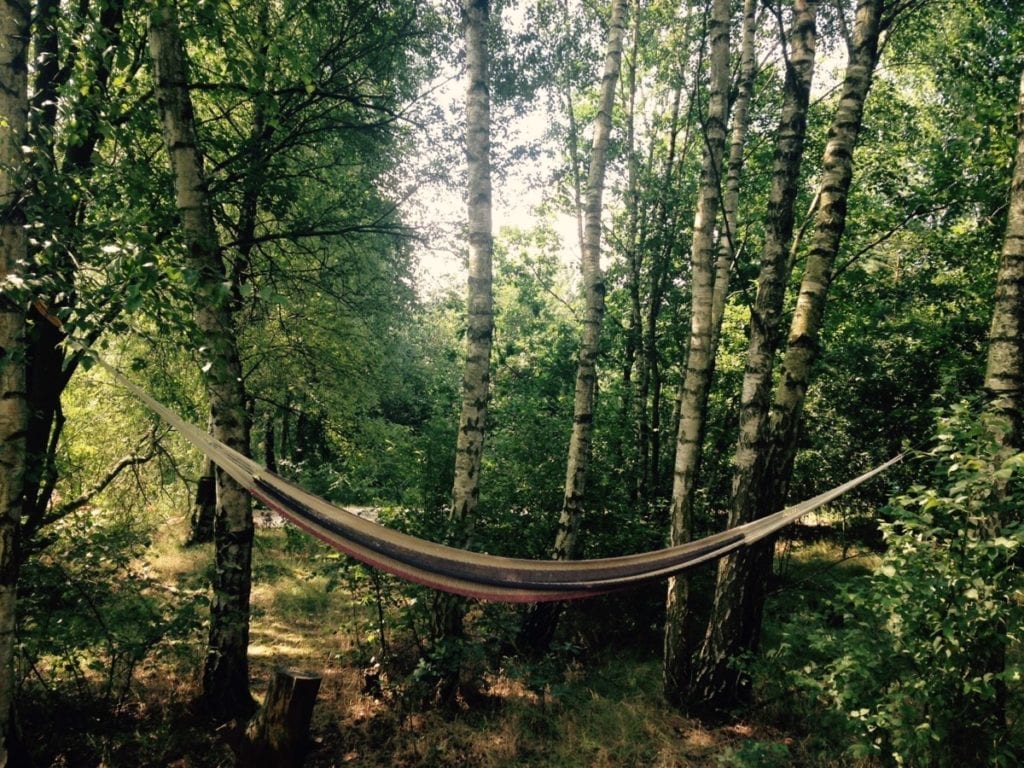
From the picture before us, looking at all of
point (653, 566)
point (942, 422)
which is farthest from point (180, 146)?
point (942, 422)

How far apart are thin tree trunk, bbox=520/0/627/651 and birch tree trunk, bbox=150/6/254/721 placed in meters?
2.23

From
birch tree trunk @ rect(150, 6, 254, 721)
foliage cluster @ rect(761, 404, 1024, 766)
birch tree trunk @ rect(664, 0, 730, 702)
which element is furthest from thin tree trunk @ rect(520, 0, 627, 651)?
foliage cluster @ rect(761, 404, 1024, 766)

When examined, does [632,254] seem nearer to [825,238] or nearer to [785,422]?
[825,238]

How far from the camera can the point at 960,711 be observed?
2000 mm

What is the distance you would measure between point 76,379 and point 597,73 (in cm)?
779

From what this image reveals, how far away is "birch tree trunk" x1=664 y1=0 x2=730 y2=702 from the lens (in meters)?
3.65

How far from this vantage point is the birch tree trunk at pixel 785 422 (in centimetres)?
305

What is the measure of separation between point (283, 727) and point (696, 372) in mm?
3179

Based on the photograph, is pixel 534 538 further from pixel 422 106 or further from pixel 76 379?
pixel 76 379

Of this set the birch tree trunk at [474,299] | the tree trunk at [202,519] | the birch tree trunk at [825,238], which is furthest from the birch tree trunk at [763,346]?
the tree trunk at [202,519]

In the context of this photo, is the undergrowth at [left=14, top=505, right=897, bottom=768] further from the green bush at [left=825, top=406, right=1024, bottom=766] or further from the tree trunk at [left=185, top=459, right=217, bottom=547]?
the tree trunk at [left=185, top=459, right=217, bottom=547]

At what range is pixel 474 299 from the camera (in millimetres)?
3494

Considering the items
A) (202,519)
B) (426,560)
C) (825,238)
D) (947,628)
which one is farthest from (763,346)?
(202,519)

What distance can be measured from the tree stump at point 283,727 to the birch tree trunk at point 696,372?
2.38 meters
